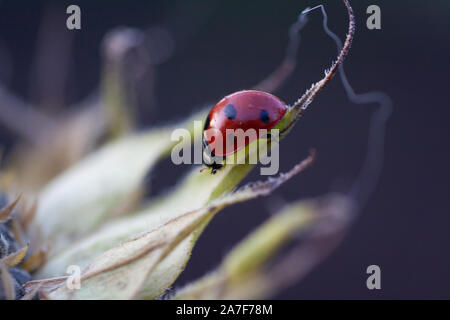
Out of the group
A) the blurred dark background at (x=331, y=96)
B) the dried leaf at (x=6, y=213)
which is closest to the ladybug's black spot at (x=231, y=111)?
the dried leaf at (x=6, y=213)

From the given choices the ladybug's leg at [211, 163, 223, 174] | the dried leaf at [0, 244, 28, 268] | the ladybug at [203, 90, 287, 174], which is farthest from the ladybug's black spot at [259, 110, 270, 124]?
the dried leaf at [0, 244, 28, 268]

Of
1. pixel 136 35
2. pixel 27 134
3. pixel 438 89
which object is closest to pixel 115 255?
pixel 136 35

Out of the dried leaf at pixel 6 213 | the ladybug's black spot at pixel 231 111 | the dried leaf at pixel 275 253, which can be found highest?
the ladybug's black spot at pixel 231 111

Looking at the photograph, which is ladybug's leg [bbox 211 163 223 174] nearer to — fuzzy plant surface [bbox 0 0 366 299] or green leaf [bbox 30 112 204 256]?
fuzzy plant surface [bbox 0 0 366 299]

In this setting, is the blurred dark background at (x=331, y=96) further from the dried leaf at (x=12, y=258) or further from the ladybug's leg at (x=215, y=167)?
the dried leaf at (x=12, y=258)

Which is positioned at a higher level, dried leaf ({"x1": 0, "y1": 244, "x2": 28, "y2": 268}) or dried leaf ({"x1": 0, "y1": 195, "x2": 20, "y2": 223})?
dried leaf ({"x1": 0, "y1": 195, "x2": 20, "y2": 223})

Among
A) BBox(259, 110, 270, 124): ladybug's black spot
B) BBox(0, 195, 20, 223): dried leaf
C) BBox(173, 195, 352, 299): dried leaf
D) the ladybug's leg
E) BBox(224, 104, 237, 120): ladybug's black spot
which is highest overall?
BBox(224, 104, 237, 120): ladybug's black spot
